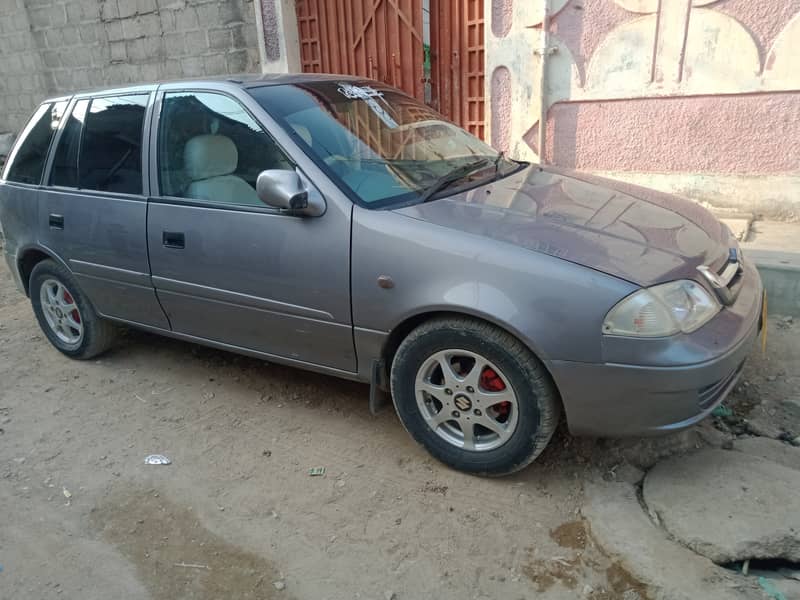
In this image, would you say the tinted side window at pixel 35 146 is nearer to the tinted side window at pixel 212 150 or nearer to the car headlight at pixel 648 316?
the tinted side window at pixel 212 150

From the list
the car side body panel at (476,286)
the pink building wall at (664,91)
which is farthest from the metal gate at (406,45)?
the car side body panel at (476,286)

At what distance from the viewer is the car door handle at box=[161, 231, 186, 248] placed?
335 cm

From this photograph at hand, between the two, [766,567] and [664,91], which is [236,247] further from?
[664,91]

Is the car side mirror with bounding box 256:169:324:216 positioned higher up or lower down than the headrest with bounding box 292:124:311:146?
lower down

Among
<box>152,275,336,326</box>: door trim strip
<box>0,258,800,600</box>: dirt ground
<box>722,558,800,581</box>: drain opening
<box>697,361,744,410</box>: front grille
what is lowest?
<box>0,258,800,600</box>: dirt ground

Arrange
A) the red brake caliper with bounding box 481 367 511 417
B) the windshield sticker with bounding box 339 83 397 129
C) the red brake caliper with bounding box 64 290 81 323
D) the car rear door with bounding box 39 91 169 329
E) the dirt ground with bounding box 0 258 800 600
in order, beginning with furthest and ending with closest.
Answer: the red brake caliper with bounding box 64 290 81 323, the car rear door with bounding box 39 91 169 329, the windshield sticker with bounding box 339 83 397 129, the red brake caliper with bounding box 481 367 511 417, the dirt ground with bounding box 0 258 800 600

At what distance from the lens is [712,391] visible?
247 centimetres

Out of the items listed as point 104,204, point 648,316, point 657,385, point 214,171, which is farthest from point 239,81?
point 657,385

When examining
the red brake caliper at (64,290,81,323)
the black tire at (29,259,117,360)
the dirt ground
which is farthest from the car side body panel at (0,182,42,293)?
the dirt ground

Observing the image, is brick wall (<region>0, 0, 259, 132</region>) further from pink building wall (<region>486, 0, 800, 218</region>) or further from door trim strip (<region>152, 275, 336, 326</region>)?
door trim strip (<region>152, 275, 336, 326</region>)

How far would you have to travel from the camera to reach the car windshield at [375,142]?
301 centimetres

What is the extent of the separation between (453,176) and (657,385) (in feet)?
4.81

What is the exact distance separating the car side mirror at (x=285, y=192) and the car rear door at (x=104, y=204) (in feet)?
3.31

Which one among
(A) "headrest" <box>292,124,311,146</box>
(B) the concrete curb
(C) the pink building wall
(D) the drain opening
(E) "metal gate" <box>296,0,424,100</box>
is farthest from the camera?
(E) "metal gate" <box>296,0,424,100</box>
